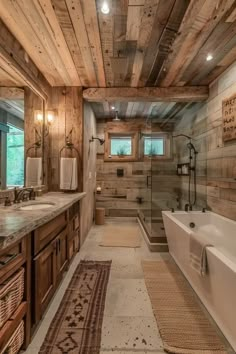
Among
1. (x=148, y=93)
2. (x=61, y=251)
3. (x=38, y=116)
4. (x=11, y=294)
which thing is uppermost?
(x=148, y=93)

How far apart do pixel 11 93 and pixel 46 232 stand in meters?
1.52

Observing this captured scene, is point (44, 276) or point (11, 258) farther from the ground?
point (11, 258)

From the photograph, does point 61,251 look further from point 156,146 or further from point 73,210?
point 156,146

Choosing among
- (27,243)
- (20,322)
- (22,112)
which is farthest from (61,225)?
(22,112)

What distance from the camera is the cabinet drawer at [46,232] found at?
1705mm

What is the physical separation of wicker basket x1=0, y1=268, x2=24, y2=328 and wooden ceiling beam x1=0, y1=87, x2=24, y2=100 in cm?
172

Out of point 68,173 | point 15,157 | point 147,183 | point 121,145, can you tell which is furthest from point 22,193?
point 121,145

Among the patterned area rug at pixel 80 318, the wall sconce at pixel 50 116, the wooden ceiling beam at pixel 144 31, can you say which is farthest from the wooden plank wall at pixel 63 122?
the patterned area rug at pixel 80 318

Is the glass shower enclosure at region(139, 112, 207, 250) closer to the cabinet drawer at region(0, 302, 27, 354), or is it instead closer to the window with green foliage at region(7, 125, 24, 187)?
the window with green foliage at region(7, 125, 24, 187)

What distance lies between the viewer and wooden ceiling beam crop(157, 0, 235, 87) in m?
1.81

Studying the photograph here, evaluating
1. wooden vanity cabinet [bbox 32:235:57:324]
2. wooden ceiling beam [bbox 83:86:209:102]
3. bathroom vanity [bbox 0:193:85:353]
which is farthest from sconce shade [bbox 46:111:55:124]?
wooden vanity cabinet [bbox 32:235:57:324]

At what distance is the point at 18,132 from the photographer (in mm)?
2543

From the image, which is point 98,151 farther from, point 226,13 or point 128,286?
point 226,13

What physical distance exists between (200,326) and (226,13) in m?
2.54
